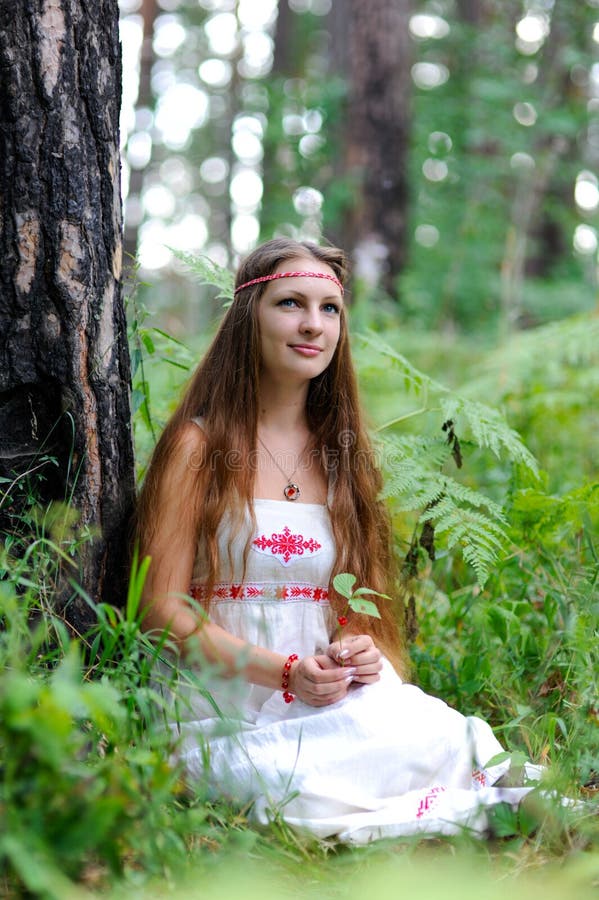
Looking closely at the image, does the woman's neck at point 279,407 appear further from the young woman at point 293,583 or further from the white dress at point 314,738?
the white dress at point 314,738

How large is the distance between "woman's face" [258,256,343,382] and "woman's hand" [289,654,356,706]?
2.98ft

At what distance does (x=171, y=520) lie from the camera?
249 centimetres

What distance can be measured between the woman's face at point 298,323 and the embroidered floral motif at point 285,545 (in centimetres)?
52

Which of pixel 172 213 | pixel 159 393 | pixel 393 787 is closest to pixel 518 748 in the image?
pixel 393 787

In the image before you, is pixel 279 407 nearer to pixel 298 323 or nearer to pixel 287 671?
pixel 298 323

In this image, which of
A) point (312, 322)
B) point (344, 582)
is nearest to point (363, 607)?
point (344, 582)

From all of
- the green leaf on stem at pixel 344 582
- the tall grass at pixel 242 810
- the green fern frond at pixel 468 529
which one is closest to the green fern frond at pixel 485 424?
the tall grass at pixel 242 810

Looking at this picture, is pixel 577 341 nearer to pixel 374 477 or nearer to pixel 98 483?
pixel 374 477

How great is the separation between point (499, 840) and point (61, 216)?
199 cm

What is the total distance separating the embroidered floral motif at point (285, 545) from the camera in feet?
8.55

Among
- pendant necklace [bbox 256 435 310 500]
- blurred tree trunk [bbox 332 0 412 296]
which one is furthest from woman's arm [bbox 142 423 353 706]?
blurred tree trunk [bbox 332 0 412 296]

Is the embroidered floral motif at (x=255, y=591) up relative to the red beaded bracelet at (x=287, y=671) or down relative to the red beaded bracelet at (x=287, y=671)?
up

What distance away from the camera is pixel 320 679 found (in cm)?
232

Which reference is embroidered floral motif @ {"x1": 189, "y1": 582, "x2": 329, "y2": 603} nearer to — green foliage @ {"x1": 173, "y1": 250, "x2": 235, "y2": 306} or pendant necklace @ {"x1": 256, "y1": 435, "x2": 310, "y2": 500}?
pendant necklace @ {"x1": 256, "y1": 435, "x2": 310, "y2": 500}
